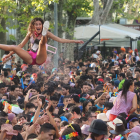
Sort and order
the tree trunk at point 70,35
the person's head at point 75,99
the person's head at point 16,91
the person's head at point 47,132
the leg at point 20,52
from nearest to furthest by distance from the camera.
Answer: the person's head at point 47,132 → the leg at point 20,52 → the person's head at point 75,99 → the person's head at point 16,91 → the tree trunk at point 70,35

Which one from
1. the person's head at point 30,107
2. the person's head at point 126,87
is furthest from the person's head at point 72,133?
the person's head at point 30,107

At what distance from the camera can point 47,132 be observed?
5.53m

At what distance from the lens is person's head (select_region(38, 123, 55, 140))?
216 inches

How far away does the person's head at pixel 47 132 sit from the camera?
5.48 metres

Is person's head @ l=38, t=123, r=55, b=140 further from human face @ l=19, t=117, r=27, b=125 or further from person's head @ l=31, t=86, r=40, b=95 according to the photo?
person's head @ l=31, t=86, r=40, b=95

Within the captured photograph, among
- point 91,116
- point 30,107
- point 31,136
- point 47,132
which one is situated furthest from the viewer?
point 30,107

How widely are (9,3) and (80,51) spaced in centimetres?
802

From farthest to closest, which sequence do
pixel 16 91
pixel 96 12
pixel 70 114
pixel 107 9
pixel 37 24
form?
pixel 96 12 < pixel 107 9 < pixel 16 91 < pixel 37 24 < pixel 70 114

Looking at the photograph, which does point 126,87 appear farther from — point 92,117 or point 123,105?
point 92,117

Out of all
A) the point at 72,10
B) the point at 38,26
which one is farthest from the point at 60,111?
the point at 72,10

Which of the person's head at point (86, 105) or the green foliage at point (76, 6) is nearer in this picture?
the person's head at point (86, 105)

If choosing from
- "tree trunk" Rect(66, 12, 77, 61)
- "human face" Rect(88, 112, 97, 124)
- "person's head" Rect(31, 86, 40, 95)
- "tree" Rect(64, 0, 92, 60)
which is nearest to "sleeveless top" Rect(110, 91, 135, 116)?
"human face" Rect(88, 112, 97, 124)

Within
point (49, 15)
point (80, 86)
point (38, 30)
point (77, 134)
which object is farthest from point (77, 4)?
point (77, 134)

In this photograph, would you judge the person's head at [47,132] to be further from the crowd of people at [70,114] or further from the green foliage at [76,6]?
the green foliage at [76,6]
